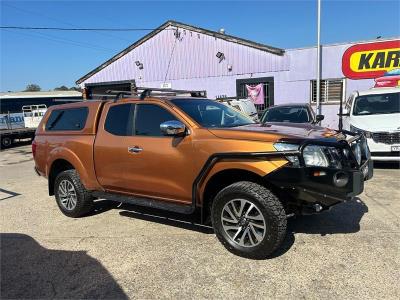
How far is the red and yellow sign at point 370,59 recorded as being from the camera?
1559cm

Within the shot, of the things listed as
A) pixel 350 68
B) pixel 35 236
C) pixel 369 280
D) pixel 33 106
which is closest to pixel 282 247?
pixel 369 280

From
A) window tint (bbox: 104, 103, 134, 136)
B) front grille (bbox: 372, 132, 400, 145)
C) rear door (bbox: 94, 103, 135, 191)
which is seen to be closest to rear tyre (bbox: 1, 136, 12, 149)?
rear door (bbox: 94, 103, 135, 191)

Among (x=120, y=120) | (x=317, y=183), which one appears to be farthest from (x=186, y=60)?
(x=317, y=183)

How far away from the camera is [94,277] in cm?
411

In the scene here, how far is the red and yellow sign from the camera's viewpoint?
15.6 m

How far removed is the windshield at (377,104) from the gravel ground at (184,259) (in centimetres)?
425

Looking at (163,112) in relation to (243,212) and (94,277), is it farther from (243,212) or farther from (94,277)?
(94,277)

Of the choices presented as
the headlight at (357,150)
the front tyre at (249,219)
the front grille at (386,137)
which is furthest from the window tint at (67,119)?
the front grille at (386,137)

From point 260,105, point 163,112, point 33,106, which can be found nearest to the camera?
point 163,112

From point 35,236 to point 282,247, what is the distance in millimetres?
3374

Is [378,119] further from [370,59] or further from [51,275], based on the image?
[51,275]

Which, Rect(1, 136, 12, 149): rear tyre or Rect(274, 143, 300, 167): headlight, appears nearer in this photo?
Rect(274, 143, 300, 167): headlight

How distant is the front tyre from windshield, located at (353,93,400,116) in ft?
23.0

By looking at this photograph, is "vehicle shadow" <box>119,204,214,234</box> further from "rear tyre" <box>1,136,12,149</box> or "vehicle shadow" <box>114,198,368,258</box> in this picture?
"rear tyre" <box>1,136,12,149</box>
